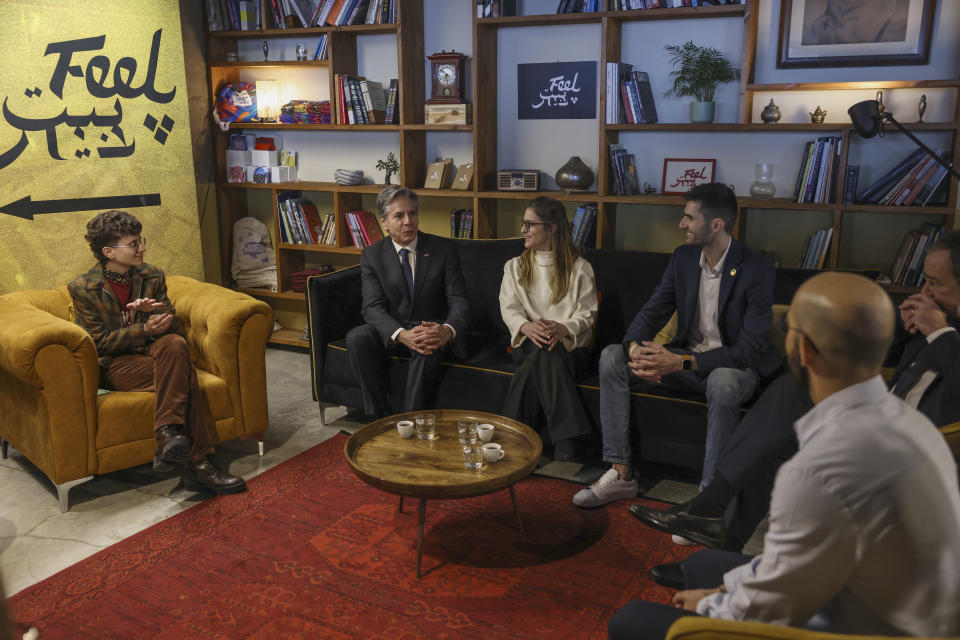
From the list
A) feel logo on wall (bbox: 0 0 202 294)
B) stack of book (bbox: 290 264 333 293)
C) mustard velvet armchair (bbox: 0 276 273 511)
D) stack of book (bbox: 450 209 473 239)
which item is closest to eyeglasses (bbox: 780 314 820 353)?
mustard velvet armchair (bbox: 0 276 273 511)

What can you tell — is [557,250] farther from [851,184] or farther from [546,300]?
[851,184]

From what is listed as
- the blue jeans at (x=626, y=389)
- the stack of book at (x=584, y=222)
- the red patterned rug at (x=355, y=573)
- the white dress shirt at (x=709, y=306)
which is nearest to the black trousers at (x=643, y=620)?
the red patterned rug at (x=355, y=573)

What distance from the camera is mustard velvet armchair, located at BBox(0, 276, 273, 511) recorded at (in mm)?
2980

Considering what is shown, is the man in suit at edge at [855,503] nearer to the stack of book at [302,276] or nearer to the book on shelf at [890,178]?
the book on shelf at [890,178]

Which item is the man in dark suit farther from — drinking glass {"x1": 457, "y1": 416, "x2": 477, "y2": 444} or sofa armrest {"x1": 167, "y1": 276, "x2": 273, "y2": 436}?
sofa armrest {"x1": 167, "y1": 276, "x2": 273, "y2": 436}

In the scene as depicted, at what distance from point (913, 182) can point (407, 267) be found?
2.40m

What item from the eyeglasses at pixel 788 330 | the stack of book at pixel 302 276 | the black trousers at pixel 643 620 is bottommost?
the black trousers at pixel 643 620

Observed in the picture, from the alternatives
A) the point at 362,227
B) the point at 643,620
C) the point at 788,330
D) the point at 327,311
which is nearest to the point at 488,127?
the point at 362,227

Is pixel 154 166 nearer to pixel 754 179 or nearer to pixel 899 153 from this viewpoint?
pixel 754 179

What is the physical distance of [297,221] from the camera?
17.2ft

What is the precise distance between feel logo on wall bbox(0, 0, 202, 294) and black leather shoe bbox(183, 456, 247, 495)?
5.20ft

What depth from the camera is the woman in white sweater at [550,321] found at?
11.0 feet

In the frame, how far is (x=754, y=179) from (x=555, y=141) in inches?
44.7

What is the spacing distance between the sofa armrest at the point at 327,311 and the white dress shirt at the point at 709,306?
5.69 ft
